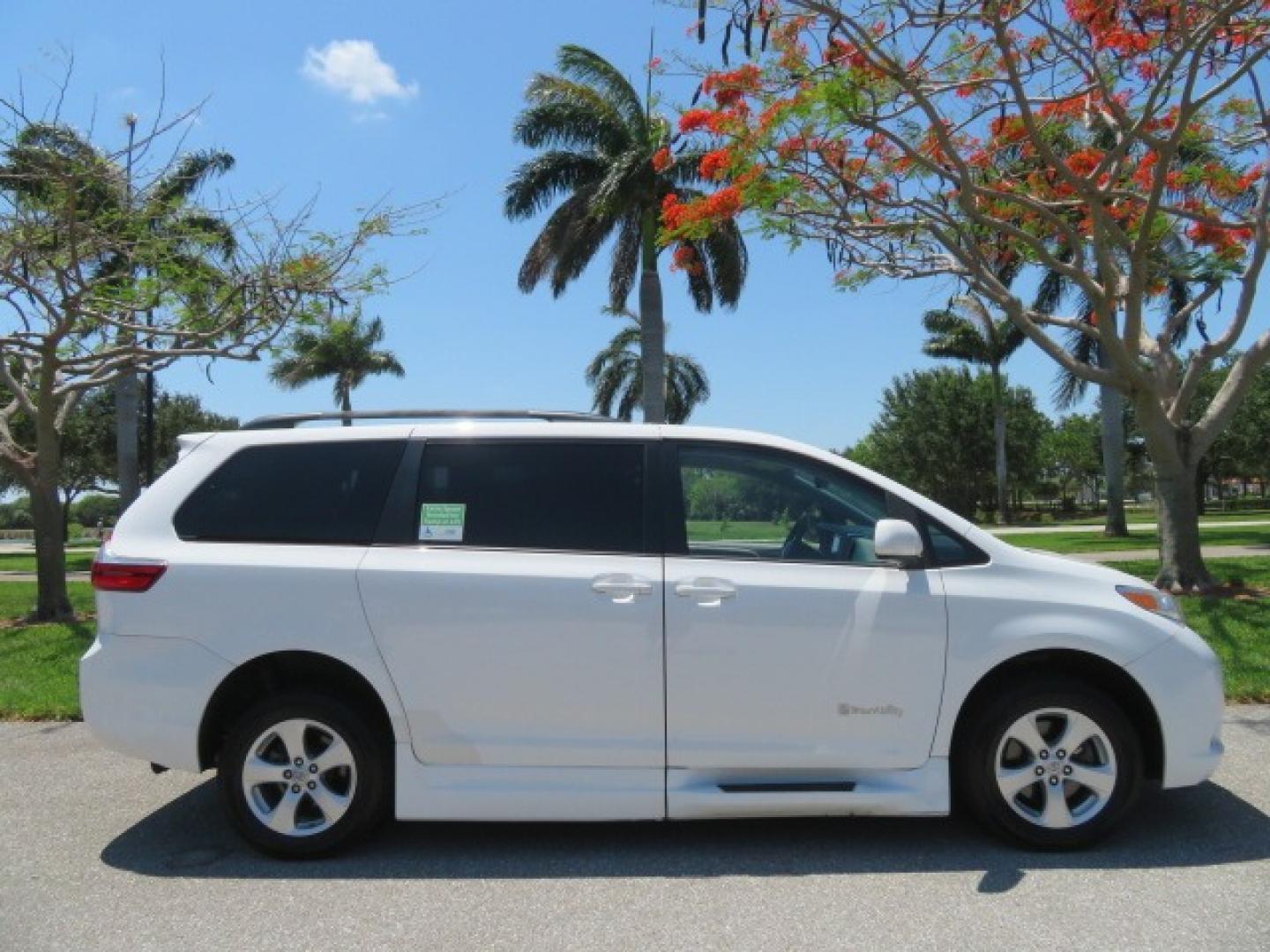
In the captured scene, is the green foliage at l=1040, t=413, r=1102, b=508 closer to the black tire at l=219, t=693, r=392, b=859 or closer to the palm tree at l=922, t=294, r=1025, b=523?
the palm tree at l=922, t=294, r=1025, b=523

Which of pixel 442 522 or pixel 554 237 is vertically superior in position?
pixel 554 237

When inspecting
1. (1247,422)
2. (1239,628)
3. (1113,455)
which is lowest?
(1239,628)

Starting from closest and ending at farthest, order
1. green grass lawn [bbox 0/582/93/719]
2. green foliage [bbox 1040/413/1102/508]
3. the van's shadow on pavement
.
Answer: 1. the van's shadow on pavement
2. green grass lawn [bbox 0/582/93/719]
3. green foliage [bbox 1040/413/1102/508]

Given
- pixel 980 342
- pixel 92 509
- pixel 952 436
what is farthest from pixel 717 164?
pixel 92 509

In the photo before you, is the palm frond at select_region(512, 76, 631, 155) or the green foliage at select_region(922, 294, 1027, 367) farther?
the green foliage at select_region(922, 294, 1027, 367)

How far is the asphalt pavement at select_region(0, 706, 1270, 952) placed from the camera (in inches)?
142

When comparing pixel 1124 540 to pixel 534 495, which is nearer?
pixel 534 495

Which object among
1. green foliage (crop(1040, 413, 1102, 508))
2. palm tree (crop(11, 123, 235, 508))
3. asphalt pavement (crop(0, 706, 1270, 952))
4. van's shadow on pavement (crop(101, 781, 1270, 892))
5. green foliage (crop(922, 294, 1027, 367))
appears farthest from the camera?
green foliage (crop(1040, 413, 1102, 508))

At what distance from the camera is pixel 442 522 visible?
14.9ft

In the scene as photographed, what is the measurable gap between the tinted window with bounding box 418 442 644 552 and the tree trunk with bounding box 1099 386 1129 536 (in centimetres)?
2627

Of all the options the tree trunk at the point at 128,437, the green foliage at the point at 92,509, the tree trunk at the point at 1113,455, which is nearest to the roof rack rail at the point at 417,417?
the tree trunk at the point at 128,437

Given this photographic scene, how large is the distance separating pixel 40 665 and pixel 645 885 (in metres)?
7.65

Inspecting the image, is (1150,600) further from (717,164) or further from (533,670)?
(717,164)

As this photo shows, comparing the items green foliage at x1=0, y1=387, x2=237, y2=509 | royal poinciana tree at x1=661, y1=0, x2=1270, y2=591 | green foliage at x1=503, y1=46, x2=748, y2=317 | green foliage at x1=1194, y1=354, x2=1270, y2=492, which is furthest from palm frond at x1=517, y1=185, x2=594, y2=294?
green foliage at x1=1194, y1=354, x2=1270, y2=492
